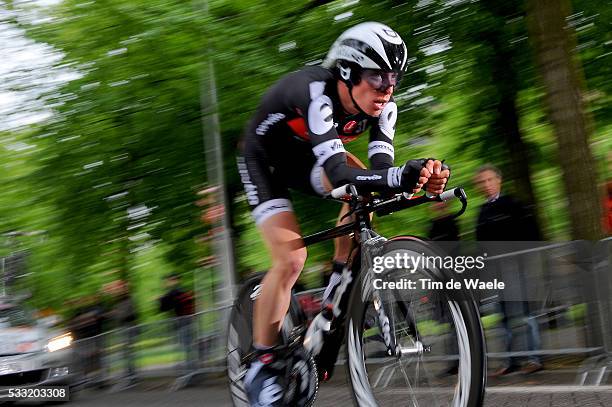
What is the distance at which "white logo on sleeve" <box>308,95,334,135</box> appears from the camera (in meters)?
4.12

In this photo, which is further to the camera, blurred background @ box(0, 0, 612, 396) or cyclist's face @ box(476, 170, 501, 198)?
blurred background @ box(0, 0, 612, 396)

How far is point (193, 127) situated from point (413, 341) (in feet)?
28.6

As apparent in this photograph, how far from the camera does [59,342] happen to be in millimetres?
11672

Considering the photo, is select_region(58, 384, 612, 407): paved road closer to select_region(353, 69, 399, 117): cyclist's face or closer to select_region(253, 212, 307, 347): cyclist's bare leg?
select_region(253, 212, 307, 347): cyclist's bare leg

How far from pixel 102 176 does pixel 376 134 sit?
29.5 feet

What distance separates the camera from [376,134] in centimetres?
444

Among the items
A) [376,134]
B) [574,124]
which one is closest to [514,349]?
[574,124]

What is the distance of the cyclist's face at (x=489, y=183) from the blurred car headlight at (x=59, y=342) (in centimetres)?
586

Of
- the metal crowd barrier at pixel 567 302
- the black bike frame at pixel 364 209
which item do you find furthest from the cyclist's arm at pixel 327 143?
the metal crowd barrier at pixel 567 302

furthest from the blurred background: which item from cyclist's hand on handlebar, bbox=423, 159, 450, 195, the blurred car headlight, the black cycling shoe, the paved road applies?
cyclist's hand on handlebar, bbox=423, 159, 450, 195

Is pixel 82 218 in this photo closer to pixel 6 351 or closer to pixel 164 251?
pixel 164 251

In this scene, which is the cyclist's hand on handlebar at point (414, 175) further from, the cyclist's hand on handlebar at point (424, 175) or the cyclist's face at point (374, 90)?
the cyclist's face at point (374, 90)

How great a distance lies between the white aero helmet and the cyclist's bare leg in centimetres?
90

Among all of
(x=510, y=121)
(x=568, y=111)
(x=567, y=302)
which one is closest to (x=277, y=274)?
(x=567, y=302)
